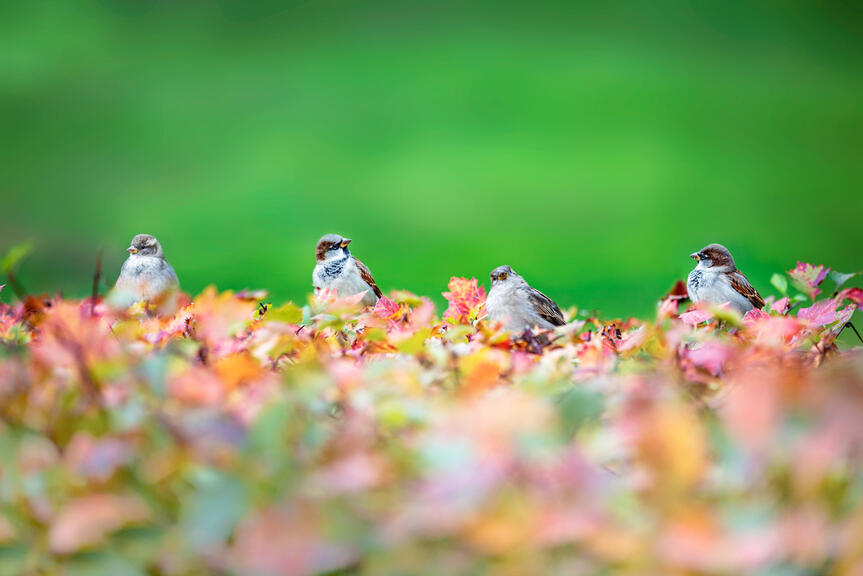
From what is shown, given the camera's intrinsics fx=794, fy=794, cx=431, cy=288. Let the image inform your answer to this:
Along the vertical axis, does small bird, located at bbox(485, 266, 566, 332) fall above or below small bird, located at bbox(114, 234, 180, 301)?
below

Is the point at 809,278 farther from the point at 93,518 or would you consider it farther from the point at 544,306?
the point at 93,518

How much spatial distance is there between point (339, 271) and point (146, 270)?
0.71 meters

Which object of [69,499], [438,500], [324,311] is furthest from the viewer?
[324,311]

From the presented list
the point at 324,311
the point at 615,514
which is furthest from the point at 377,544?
the point at 324,311

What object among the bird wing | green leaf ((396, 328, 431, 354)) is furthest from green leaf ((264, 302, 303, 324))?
the bird wing

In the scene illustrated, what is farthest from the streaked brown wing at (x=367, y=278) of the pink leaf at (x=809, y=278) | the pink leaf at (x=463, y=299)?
the pink leaf at (x=809, y=278)

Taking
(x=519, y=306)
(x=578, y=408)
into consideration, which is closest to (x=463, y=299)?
(x=519, y=306)

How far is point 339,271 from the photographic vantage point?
2986 millimetres

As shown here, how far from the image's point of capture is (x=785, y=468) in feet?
1.71

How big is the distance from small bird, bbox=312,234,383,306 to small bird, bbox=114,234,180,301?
0.54m

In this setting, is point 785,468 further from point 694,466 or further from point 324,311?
point 324,311

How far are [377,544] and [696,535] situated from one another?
0.20 metres

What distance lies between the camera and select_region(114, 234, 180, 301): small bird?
2.55m

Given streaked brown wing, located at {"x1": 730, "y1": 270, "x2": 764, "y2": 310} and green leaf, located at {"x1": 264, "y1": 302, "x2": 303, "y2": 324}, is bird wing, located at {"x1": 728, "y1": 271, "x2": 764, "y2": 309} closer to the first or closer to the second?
streaked brown wing, located at {"x1": 730, "y1": 270, "x2": 764, "y2": 310}
